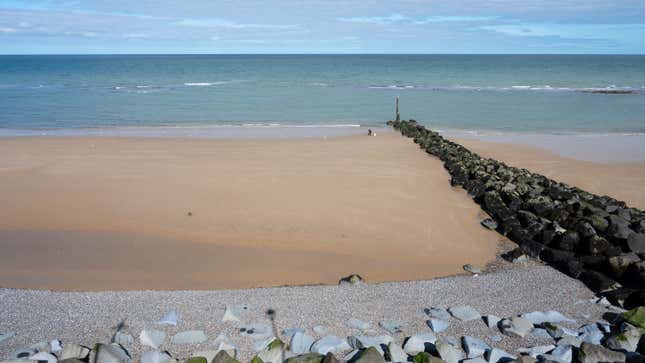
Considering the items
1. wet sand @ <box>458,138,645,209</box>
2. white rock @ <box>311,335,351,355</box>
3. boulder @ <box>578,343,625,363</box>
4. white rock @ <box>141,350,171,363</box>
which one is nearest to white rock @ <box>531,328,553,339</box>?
boulder @ <box>578,343,625,363</box>

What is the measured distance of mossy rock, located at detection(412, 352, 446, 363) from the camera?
443 cm

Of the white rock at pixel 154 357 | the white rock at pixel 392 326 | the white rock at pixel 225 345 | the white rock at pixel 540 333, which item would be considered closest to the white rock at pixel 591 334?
the white rock at pixel 540 333

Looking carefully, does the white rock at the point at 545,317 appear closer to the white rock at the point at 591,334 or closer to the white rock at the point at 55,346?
the white rock at the point at 591,334

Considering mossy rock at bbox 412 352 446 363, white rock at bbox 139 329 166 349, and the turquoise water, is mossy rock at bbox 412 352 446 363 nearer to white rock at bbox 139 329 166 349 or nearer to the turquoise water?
white rock at bbox 139 329 166 349

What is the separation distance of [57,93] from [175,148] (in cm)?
2502

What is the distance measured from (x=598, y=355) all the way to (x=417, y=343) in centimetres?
144

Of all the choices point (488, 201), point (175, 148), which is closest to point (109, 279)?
point (488, 201)

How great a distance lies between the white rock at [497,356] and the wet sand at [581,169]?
736 centimetres

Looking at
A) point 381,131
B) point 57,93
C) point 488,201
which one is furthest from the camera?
point 57,93

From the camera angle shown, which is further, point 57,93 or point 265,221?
point 57,93

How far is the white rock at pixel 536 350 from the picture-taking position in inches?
188

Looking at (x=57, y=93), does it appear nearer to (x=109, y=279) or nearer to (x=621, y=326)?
(x=109, y=279)

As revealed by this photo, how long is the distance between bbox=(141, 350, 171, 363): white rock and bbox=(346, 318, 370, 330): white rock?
65.3 inches

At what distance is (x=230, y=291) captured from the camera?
20.0 feet
